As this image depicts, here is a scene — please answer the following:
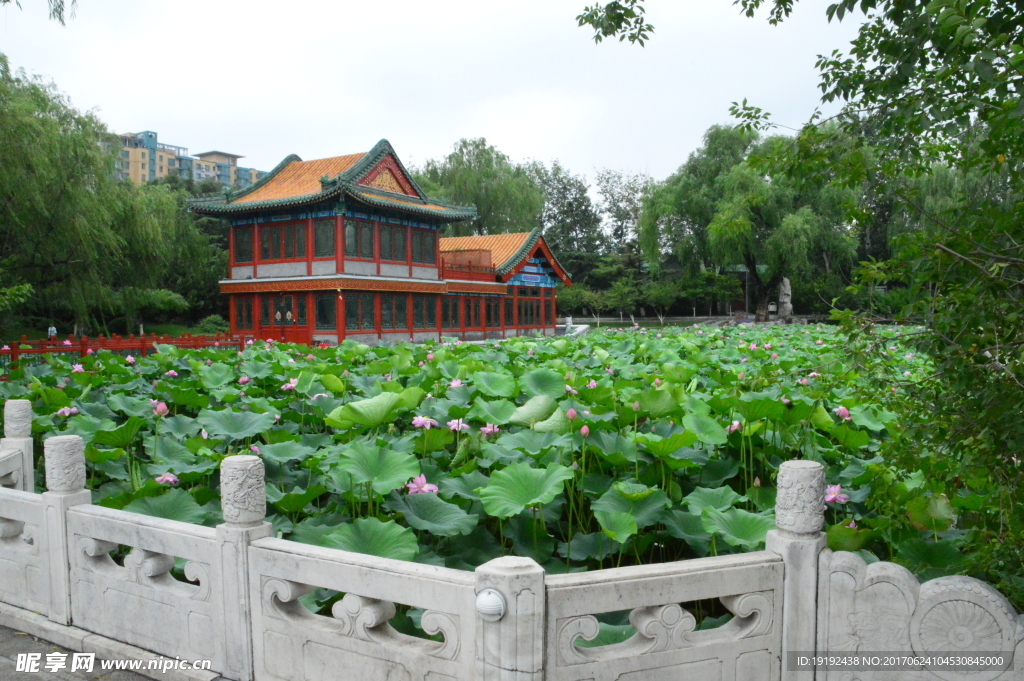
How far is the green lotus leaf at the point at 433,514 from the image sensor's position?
2.64m

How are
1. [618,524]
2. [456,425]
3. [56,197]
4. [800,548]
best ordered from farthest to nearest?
[56,197] → [456,425] → [618,524] → [800,548]

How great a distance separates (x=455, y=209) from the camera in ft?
74.0

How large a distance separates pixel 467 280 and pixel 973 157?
22.3 meters

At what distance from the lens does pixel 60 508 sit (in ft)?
9.28

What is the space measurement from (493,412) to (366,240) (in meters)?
17.0

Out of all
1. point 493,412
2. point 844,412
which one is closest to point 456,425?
point 493,412

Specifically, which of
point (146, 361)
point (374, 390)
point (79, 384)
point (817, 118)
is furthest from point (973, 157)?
point (146, 361)

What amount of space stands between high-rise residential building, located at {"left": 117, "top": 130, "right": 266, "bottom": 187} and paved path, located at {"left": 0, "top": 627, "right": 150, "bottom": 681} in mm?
74277

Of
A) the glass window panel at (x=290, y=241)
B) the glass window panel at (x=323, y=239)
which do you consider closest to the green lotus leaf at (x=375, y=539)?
the glass window panel at (x=323, y=239)

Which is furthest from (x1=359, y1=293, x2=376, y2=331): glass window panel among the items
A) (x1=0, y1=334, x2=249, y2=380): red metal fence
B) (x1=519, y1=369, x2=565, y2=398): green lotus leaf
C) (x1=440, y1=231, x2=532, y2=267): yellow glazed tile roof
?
(x1=519, y1=369, x2=565, y2=398): green lotus leaf

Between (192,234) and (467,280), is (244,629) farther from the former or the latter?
(192,234)

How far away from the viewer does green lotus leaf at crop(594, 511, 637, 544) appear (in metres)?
2.41

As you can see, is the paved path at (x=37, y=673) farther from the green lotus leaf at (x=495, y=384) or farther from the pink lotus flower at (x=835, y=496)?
the pink lotus flower at (x=835, y=496)

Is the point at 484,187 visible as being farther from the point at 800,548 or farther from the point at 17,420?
the point at 800,548
